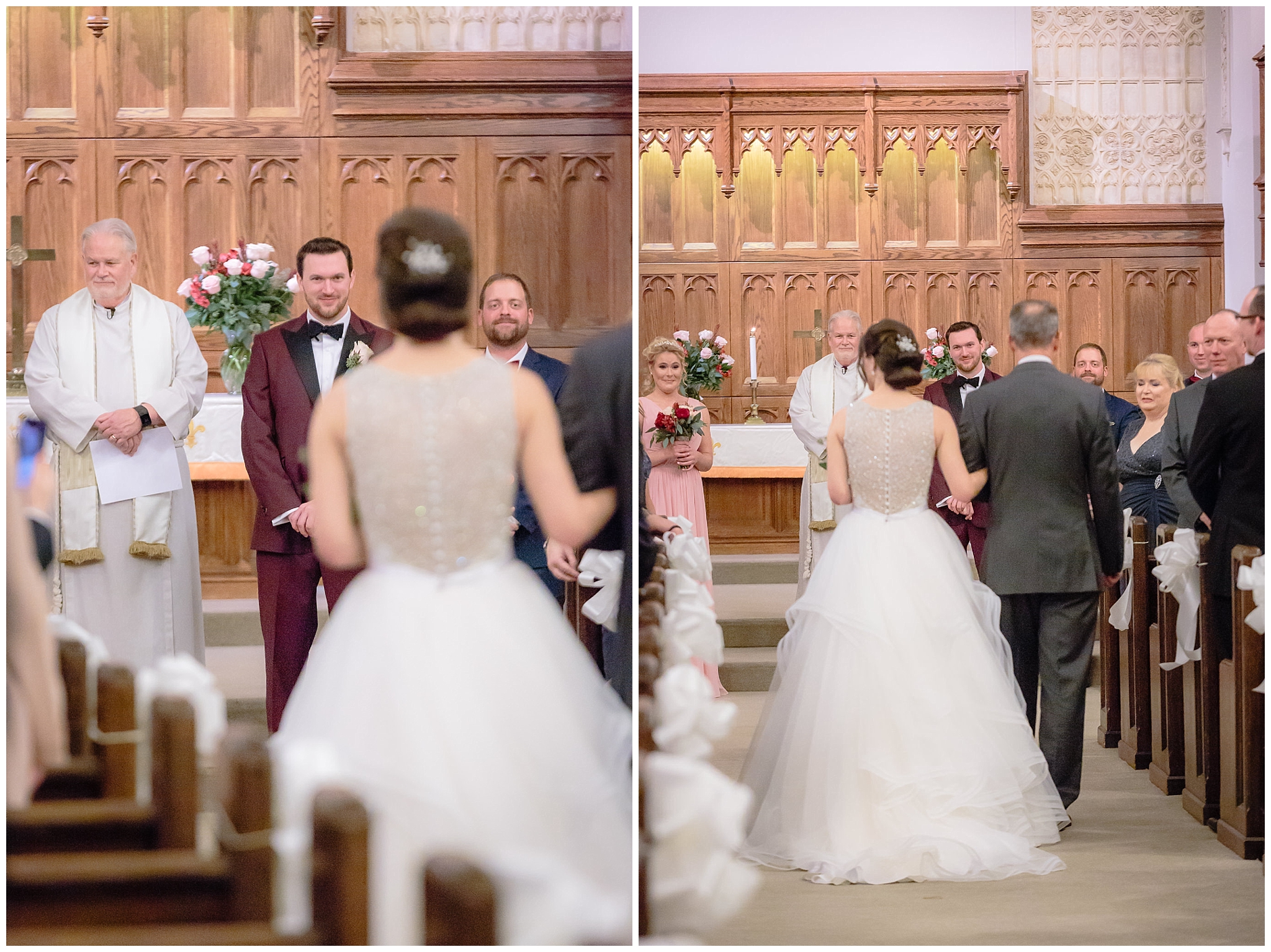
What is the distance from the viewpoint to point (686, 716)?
9.20 ft

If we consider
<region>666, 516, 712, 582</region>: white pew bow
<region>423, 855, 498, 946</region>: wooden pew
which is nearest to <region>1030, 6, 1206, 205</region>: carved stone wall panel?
<region>666, 516, 712, 582</region>: white pew bow

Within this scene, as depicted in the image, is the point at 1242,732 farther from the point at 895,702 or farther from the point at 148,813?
the point at 148,813

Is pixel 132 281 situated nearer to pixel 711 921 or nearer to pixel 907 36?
pixel 711 921

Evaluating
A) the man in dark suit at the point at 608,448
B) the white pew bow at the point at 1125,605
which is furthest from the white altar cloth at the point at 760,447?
the white pew bow at the point at 1125,605

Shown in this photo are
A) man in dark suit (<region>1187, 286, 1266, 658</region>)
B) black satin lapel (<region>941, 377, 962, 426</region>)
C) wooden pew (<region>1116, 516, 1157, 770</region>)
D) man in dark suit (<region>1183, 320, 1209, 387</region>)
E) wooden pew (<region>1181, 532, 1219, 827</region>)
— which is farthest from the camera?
wooden pew (<region>1116, 516, 1157, 770</region>)

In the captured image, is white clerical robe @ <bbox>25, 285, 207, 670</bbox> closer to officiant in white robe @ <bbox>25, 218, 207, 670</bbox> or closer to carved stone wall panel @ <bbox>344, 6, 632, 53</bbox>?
officiant in white robe @ <bbox>25, 218, 207, 670</bbox>

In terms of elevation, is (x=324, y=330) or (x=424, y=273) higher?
(x=424, y=273)

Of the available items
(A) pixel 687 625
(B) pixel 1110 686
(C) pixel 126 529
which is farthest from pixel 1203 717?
(C) pixel 126 529

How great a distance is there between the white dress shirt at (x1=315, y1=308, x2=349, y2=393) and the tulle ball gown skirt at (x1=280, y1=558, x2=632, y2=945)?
43 centimetres

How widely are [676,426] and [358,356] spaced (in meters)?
1.82

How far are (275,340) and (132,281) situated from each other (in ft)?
1.17

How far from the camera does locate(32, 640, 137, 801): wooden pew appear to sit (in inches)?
109

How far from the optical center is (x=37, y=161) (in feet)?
9.46

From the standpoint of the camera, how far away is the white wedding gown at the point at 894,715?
385cm
